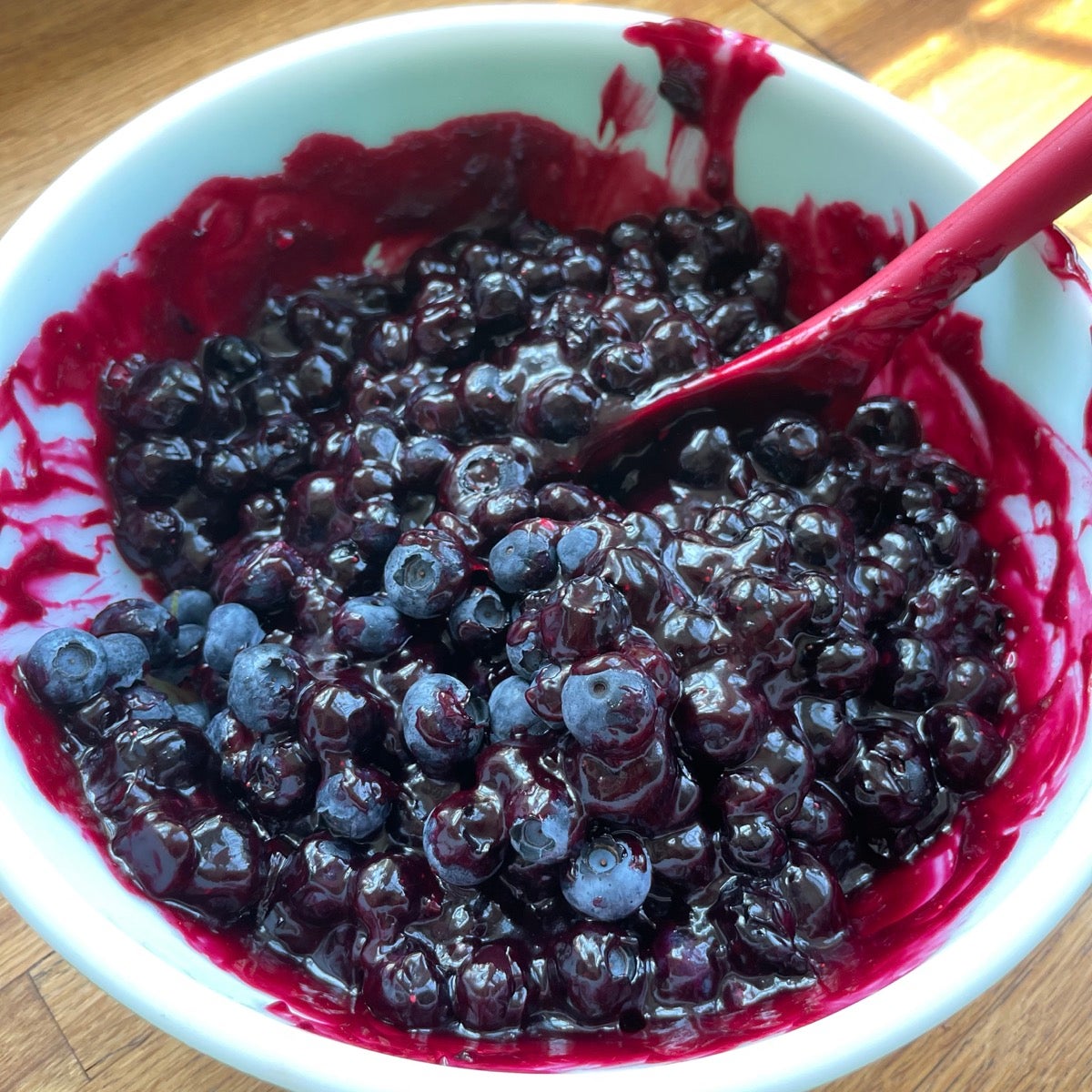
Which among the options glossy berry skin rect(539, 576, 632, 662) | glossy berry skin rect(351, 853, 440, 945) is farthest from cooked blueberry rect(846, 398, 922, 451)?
glossy berry skin rect(351, 853, 440, 945)

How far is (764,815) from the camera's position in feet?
2.82

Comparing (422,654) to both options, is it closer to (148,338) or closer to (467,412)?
(467,412)

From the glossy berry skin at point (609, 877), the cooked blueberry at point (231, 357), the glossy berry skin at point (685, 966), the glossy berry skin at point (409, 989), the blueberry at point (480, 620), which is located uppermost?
the cooked blueberry at point (231, 357)

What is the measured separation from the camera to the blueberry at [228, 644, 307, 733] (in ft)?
3.08

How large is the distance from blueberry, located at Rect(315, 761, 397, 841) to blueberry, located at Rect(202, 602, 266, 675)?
18 centimetres

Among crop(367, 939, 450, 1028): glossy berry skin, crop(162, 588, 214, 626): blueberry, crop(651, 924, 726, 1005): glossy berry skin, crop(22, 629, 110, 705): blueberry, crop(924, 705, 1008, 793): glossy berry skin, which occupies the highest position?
crop(22, 629, 110, 705): blueberry

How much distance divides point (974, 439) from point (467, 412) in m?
0.57

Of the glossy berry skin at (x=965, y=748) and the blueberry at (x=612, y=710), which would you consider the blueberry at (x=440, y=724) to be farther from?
the glossy berry skin at (x=965, y=748)

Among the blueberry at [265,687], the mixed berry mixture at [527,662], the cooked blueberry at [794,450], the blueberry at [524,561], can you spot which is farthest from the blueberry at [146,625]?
the cooked blueberry at [794,450]

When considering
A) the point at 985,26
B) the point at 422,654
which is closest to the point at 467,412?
the point at 422,654

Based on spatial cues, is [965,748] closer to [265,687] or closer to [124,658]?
[265,687]

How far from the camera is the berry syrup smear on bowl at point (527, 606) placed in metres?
0.85

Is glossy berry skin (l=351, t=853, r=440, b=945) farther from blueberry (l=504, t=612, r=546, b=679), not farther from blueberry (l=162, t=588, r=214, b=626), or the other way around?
blueberry (l=162, t=588, r=214, b=626)

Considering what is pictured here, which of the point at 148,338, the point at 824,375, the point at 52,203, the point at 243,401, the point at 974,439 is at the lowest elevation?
the point at 974,439
